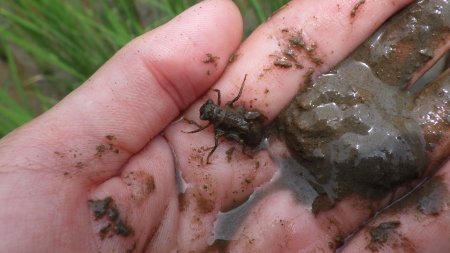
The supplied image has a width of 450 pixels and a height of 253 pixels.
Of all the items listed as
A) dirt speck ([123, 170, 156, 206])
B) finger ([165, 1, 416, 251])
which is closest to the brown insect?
finger ([165, 1, 416, 251])

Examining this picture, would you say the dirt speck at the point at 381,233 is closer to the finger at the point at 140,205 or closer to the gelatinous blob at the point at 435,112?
the gelatinous blob at the point at 435,112

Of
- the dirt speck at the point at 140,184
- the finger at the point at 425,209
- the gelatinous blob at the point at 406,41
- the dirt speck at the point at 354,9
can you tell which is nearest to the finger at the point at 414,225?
the finger at the point at 425,209

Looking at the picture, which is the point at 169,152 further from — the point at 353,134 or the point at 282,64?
the point at 353,134

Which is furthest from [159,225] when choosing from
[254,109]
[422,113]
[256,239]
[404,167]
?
[422,113]

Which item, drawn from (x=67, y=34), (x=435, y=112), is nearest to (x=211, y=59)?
(x=435, y=112)

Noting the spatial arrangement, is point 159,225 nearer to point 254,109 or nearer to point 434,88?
point 254,109

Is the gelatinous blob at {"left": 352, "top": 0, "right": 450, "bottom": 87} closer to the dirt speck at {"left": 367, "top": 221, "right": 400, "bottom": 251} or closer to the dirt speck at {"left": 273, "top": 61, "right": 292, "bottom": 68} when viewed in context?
the dirt speck at {"left": 273, "top": 61, "right": 292, "bottom": 68}
